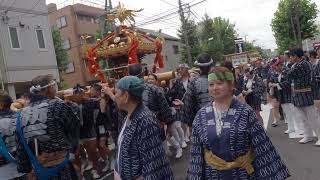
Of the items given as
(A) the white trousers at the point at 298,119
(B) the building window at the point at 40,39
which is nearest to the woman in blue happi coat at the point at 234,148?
(A) the white trousers at the point at 298,119

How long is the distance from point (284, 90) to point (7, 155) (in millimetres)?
6445

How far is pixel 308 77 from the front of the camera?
833 cm

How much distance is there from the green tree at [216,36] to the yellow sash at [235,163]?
44150 mm

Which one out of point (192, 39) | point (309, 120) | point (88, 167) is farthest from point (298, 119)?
point (192, 39)

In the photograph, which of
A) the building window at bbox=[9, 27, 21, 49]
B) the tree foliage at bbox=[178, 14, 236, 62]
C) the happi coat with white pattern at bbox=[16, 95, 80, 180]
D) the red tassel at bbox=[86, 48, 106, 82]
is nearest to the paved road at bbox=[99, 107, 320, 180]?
the happi coat with white pattern at bbox=[16, 95, 80, 180]

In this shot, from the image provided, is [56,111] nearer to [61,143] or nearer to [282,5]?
[61,143]

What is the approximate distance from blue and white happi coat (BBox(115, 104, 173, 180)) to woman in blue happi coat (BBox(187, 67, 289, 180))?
1.07 feet

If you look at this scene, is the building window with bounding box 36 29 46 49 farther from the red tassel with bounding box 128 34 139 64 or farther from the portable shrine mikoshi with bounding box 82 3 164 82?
the red tassel with bounding box 128 34 139 64

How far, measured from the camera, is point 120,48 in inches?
468

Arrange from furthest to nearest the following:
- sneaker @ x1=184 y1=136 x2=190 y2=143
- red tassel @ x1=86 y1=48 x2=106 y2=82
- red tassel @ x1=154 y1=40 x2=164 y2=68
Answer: red tassel @ x1=154 y1=40 x2=164 y2=68 < red tassel @ x1=86 y1=48 x2=106 y2=82 < sneaker @ x1=184 y1=136 x2=190 y2=143

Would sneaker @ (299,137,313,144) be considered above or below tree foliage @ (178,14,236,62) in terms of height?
below

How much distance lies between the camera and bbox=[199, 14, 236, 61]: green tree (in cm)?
5105

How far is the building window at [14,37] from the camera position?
2095cm

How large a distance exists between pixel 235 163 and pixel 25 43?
65.1ft
